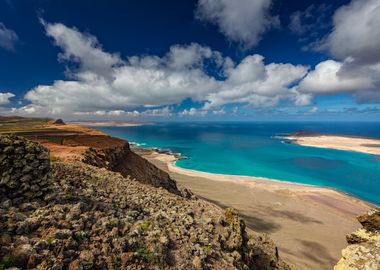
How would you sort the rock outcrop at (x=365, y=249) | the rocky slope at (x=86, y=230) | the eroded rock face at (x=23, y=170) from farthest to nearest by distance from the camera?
the rock outcrop at (x=365, y=249) < the eroded rock face at (x=23, y=170) < the rocky slope at (x=86, y=230)

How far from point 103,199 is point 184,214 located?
528 centimetres

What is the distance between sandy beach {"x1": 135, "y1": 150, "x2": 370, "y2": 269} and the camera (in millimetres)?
31764

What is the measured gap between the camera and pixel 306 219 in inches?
1700

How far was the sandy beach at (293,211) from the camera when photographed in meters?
31.8

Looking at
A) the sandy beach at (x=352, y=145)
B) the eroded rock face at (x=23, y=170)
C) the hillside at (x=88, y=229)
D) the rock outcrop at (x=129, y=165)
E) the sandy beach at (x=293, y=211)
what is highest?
the eroded rock face at (x=23, y=170)

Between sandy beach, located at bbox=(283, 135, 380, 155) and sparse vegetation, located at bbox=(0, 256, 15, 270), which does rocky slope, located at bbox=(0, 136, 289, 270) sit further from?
sandy beach, located at bbox=(283, 135, 380, 155)

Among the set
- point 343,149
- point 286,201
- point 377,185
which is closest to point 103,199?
point 286,201

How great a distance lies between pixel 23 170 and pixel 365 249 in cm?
1712

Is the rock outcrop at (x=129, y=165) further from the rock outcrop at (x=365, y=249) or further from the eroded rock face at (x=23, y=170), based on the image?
the rock outcrop at (x=365, y=249)

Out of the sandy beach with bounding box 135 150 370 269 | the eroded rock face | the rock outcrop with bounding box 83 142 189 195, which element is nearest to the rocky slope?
the eroded rock face

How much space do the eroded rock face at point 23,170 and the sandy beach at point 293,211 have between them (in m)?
27.9

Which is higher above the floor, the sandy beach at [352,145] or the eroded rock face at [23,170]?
the eroded rock face at [23,170]

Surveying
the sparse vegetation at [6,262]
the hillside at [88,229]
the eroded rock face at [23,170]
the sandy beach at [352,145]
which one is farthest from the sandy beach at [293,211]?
the sandy beach at [352,145]

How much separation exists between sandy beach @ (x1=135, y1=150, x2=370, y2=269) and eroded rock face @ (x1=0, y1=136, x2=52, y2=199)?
27874 mm
